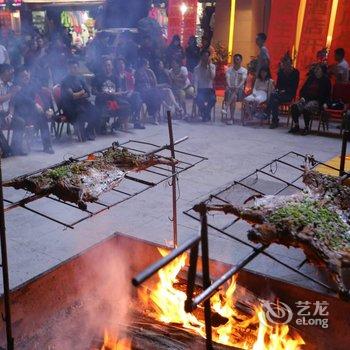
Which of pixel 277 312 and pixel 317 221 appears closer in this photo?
pixel 317 221

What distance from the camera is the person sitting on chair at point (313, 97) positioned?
11430 millimetres

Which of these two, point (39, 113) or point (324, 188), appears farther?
point (39, 113)

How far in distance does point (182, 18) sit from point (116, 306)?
12067mm

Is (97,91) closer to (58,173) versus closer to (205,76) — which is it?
(205,76)

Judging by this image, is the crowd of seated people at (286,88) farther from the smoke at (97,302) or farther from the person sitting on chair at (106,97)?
the smoke at (97,302)

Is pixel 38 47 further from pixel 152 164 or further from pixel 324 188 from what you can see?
pixel 324 188

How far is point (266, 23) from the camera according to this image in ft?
54.1

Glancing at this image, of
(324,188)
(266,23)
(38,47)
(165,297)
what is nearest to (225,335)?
(165,297)

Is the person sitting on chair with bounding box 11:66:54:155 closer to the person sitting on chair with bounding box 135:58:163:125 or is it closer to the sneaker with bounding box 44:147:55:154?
the sneaker with bounding box 44:147:55:154

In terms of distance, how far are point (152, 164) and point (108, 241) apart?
3.12 ft

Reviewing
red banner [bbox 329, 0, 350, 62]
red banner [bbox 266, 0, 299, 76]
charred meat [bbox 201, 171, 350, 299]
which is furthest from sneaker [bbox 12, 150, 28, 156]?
red banner [bbox 329, 0, 350, 62]

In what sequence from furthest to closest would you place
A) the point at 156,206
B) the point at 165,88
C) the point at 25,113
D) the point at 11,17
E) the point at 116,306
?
the point at 11,17
the point at 165,88
the point at 25,113
the point at 156,206
the point at 116,306

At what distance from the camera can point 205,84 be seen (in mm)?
12766

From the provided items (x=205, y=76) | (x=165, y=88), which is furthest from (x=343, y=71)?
(x=165, y=88)
